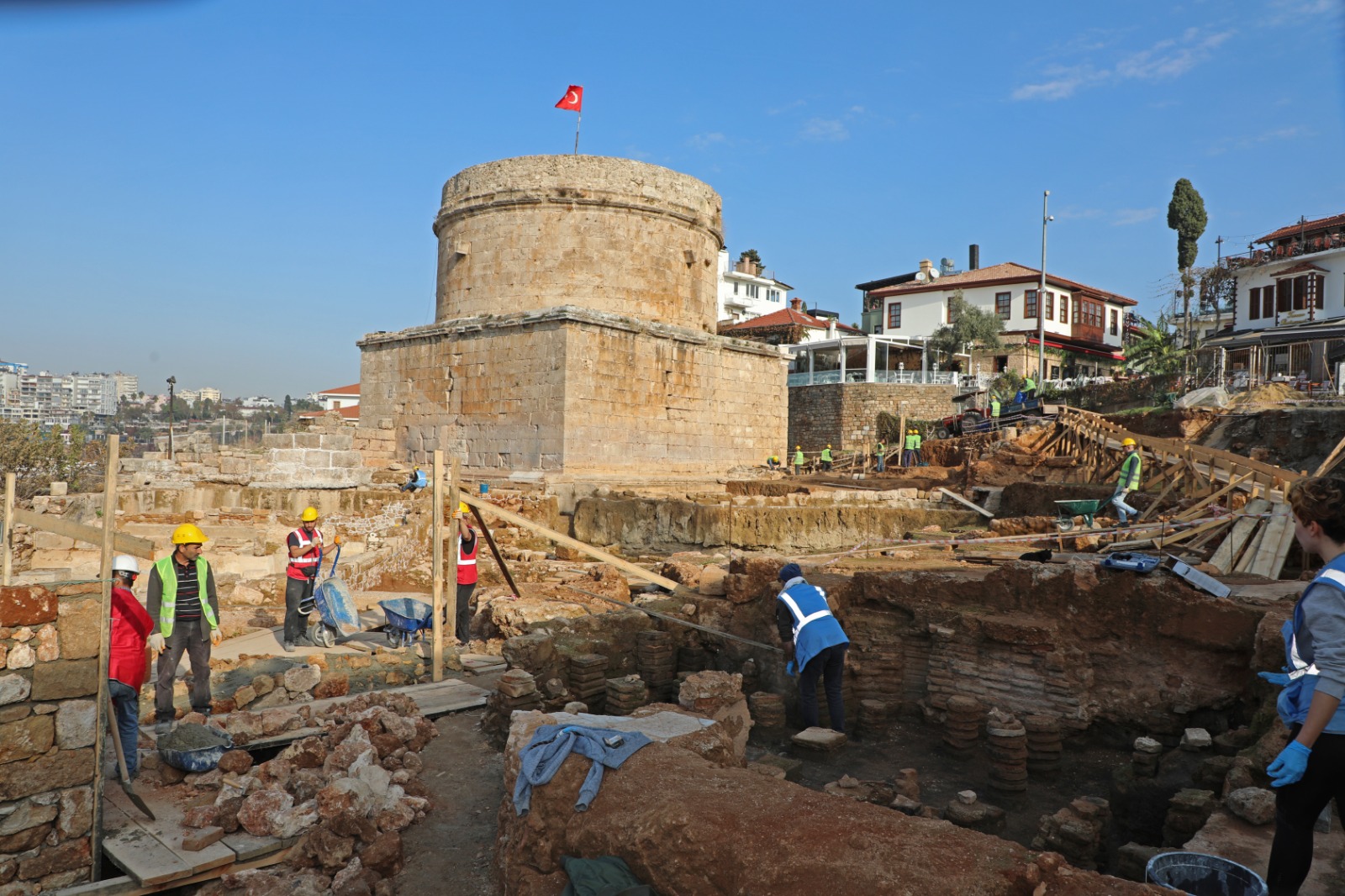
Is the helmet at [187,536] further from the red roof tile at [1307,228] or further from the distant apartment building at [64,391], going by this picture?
the distant apartment building at [64,391]

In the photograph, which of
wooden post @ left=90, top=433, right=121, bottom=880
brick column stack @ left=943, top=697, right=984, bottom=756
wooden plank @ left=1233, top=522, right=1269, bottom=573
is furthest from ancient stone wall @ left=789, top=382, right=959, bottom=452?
wooden post @ left=90, top=433, right=121, bottom=880

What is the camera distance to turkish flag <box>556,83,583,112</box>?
18.7m

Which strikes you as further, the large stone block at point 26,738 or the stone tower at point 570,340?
the stone tower at point 570,340

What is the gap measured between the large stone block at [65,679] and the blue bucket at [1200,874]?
4737 millimetres

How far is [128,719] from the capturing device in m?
4.74

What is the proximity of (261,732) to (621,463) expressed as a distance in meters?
11.6

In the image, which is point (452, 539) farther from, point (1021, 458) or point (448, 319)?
point (1021, 458)

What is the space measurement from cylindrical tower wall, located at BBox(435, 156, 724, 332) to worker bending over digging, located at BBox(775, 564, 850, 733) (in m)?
11.7

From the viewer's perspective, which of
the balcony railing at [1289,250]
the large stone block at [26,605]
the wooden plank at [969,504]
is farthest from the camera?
the balcony railing at [1289,250]

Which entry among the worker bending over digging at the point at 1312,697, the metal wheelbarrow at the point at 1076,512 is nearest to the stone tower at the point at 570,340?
the metal wheelbarrow at the point at 1076,512

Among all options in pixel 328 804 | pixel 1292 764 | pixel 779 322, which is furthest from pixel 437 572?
pixel 779 322

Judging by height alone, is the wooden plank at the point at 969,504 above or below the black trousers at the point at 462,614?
above

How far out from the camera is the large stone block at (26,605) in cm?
368

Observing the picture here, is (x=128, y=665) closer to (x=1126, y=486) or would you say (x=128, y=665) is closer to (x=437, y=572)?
(x=437, y=572)
